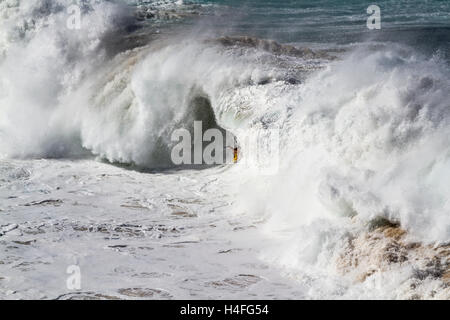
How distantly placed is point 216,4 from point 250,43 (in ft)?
36.8

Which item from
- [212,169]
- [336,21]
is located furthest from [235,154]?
[336,21]

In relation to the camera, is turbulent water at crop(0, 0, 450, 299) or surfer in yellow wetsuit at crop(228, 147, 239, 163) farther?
surfer in yellow wetsuit at crop(228, 147, 239, 163)

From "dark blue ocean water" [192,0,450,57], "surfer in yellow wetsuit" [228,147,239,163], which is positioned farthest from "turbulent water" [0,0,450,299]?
"dark blue ocean water" [192,0,450,57]

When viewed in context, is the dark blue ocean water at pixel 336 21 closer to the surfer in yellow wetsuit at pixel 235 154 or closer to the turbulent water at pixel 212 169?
the turbulent water at pixel 212 169

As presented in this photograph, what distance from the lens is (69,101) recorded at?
18.1m

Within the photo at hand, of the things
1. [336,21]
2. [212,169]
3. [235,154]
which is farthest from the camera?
[336,21]

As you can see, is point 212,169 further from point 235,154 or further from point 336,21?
point 336,21

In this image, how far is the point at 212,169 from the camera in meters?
14.3

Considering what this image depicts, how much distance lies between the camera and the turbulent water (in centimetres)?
902

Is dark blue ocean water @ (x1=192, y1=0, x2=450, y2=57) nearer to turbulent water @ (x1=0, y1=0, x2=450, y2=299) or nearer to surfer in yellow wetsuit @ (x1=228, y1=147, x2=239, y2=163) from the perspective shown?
turbulent water @ (x1=0, y1=0, x2=450, y2=299)

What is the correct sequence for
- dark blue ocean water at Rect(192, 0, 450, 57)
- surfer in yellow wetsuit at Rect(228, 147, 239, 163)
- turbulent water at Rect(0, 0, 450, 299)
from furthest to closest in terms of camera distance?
dark blue ocean water at Rect(192, 0, 450, 57), surfer in yellow wetsuit at Rect(228, 147, 239, 163), turbulent water at Rect(0, 0, 450, 299)

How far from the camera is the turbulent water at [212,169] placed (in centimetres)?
902

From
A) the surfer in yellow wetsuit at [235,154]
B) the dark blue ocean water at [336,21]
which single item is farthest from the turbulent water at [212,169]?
the dark blue ocean water at [336,21]

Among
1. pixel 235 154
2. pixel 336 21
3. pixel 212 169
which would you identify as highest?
pixel 336 21
